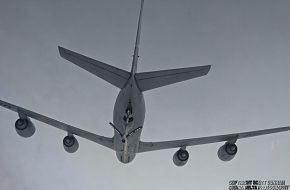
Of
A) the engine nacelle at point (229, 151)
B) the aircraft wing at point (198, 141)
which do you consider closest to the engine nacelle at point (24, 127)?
the aircraft wing at point (198, 141)

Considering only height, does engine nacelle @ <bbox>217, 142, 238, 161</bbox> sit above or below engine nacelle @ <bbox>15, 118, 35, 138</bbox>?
above

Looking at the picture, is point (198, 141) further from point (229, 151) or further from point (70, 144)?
point (70, 144)

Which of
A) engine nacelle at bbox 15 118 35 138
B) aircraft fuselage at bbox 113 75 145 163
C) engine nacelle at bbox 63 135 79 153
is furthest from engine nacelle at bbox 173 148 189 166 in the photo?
engine nacelle at bbox 15 118 35 138

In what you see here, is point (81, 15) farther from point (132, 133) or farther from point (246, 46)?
point (246, 46)

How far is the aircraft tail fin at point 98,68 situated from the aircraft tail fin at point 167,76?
0.76 metres

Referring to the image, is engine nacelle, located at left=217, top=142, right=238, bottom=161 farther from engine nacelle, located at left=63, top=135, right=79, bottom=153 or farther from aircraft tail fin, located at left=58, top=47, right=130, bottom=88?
engine nacelle, located at left=63, top=135, right=79, bottom=153

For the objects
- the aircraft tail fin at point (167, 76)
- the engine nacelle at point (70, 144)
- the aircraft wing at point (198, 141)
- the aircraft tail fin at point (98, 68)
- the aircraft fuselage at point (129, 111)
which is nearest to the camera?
the aircraft tail fin at point (98, 68)

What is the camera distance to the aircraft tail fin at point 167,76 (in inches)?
731

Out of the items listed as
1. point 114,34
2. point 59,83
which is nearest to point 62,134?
point 59,83

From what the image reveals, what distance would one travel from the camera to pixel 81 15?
20.8 meters

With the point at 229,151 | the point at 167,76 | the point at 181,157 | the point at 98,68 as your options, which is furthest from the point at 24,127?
the point at 229,151

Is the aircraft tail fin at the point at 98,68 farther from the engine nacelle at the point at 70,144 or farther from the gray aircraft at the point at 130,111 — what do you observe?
the engine nacelle at the point at 70,144

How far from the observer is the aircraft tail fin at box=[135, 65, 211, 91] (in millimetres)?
18562

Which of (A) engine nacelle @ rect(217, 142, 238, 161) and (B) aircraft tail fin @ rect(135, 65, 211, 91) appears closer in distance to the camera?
(B) aircraft tail fin @ rect(135, 65, 211, 91)
